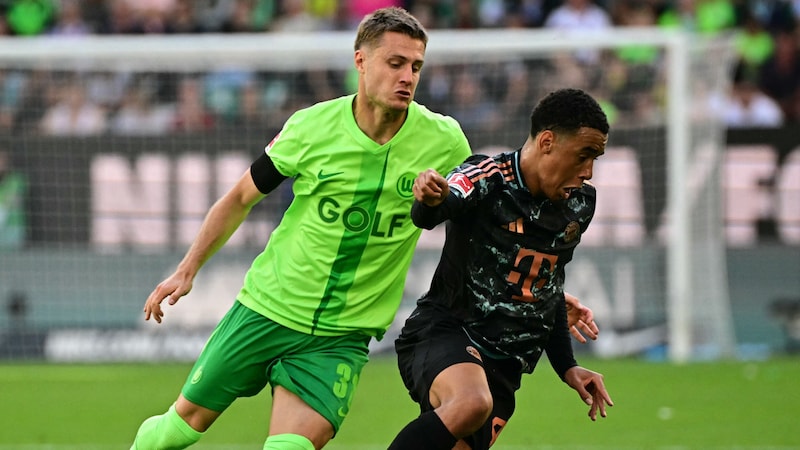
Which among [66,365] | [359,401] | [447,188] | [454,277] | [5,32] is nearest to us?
[447,188]

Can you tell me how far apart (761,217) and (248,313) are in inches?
382

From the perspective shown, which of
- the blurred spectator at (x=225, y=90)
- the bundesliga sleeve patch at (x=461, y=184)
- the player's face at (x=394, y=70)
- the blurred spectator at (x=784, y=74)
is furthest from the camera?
the blurred spectator at (x=784, y=74)

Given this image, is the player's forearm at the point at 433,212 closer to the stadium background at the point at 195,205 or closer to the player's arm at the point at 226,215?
the player's arm at the point at 226,215

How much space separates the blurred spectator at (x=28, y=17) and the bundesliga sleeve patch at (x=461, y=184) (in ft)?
44.1

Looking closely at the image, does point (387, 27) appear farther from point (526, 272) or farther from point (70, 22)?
point (70, 22)

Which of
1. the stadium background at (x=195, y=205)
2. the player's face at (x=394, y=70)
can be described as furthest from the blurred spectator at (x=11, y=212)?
the player's face at (x=394, y=70)

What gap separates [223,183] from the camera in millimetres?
14938

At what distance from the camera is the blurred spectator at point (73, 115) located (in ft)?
49.0

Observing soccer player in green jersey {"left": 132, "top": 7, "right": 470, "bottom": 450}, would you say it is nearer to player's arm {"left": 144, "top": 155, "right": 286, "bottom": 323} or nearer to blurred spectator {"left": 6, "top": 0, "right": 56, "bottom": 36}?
player's arm {"left": 144, "top": 155, "right": 286, "bottom": 323}

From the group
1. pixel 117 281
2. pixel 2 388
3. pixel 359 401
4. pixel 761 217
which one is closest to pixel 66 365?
pixel 117 281

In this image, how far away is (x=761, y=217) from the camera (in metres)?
14.9

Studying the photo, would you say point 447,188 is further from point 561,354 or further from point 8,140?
point 8,140

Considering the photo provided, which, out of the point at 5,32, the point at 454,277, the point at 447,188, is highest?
the point at 447,188

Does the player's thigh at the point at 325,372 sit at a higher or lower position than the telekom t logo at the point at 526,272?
lower
